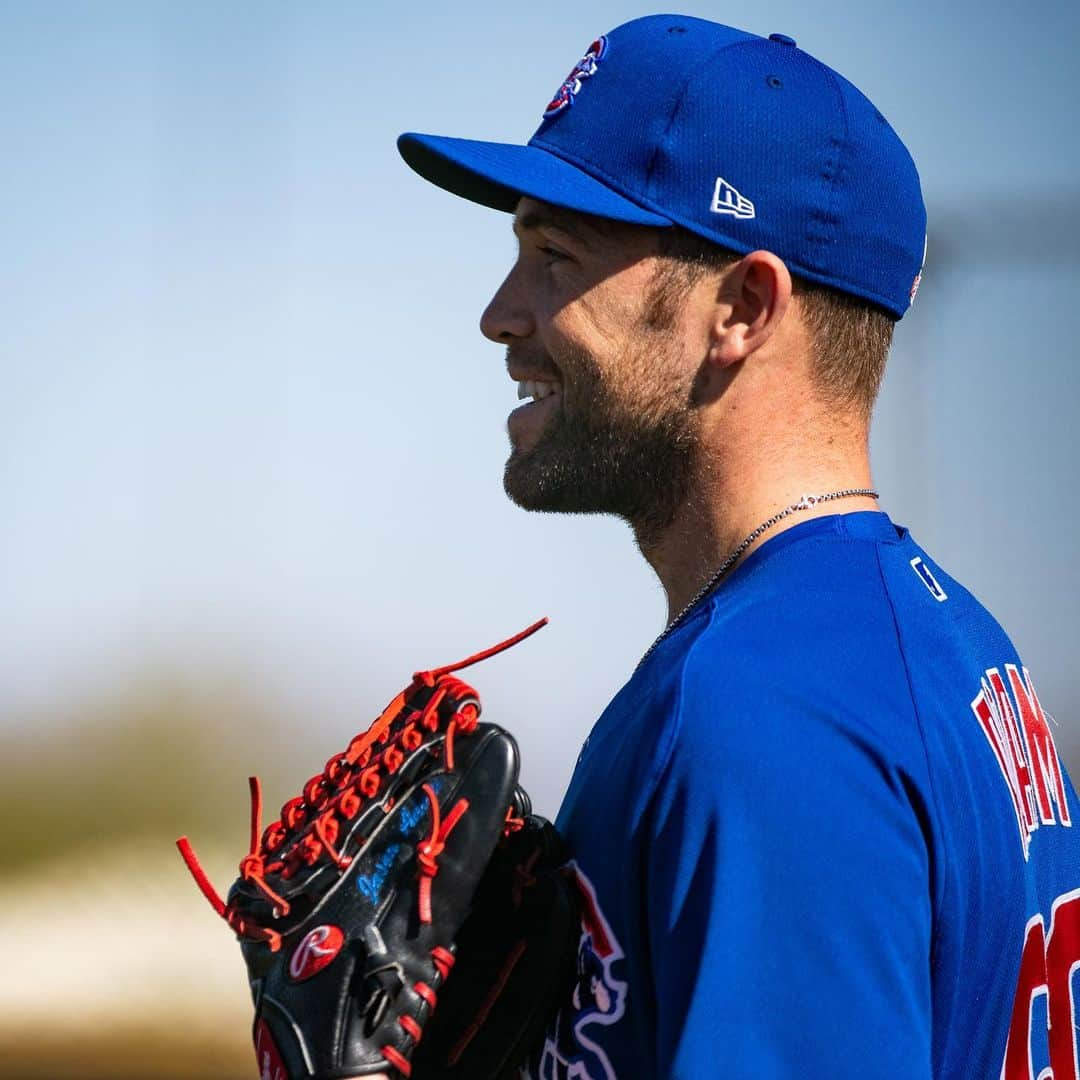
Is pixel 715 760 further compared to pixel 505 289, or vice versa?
pixel 505 289

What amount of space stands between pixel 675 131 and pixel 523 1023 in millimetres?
691

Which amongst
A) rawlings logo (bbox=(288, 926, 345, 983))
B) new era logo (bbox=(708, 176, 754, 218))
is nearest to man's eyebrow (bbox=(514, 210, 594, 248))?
new era logo (bbox=(708, 176, 754, 218))

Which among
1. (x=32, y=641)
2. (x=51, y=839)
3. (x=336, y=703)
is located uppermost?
(x=32, y=641)

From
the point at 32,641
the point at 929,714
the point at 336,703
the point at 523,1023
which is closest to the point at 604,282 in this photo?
the point at 929,714

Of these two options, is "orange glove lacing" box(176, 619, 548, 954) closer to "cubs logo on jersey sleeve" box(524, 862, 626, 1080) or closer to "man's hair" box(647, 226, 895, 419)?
"cubs logo on jersey sleeve" box(524, 862, 626, 1080)

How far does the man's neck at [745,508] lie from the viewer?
46.0 inches

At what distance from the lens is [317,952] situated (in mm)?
1062

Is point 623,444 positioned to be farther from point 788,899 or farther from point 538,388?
point 788,899

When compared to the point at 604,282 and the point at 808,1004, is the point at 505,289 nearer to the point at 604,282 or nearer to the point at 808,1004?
the point at 604,282

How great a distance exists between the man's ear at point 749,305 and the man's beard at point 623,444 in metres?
0.04

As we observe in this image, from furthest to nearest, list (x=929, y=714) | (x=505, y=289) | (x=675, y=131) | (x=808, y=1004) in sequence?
(x=505, y=289) → (x=675, y=131) → (x=929, y=714) → (x=808, y=1004)

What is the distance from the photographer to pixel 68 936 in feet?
13.4

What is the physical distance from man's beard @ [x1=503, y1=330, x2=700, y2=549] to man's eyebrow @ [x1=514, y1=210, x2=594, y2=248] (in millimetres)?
98

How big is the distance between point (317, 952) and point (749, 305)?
59 cm
